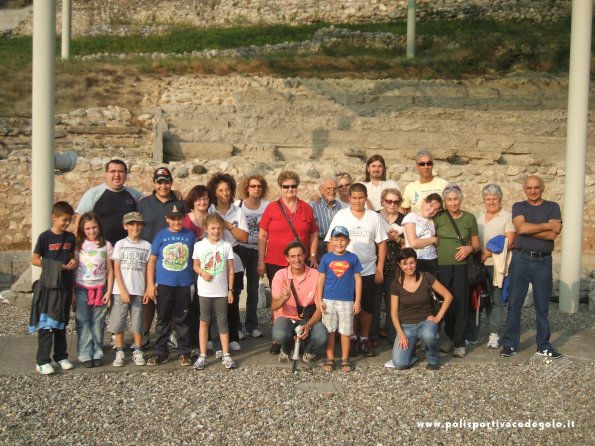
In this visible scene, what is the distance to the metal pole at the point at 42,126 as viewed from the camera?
913 centimetres

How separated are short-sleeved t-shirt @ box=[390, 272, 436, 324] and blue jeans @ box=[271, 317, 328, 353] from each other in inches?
30.3

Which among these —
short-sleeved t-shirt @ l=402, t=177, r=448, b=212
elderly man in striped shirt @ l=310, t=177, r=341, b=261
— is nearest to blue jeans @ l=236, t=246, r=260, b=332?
elderly man in striped shirt @ l=310, t=177, r=341, b=261

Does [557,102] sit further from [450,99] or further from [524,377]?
[524,377]

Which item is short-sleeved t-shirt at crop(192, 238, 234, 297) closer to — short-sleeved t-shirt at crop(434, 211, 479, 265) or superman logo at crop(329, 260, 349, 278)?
superman logo at crop(329, 260, 349, 278)

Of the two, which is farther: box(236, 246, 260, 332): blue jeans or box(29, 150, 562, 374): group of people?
box(236, 246, 260, 332): blue jeans

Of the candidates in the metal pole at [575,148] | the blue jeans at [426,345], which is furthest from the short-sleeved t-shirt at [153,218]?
the metal pole at [575,148]

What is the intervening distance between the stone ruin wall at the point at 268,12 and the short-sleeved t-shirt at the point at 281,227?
91.3 ft

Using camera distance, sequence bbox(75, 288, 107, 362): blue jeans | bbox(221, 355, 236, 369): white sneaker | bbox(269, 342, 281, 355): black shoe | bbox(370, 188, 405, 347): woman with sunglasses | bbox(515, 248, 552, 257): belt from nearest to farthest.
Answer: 1. bbox(221, 355, 236, 369): white sneaker
2. bbox(75, 288, 107, 362): blue jeans
3. bbox(269, 342, 281, 355): black shoe
4. bbox(515, 248, 552, 257): belt
5. bbox(370, 188, 405, 347): woman with sunglasses

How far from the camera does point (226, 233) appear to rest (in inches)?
287

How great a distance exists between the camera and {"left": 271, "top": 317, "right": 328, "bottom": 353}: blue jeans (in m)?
6.80

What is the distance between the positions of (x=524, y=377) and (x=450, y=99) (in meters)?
14.5

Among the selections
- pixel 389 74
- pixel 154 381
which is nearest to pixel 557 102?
pixel 389 74

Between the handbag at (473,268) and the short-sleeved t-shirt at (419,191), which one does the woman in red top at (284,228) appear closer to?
the short-sleeved t-shirt at (419,191)

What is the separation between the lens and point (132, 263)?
6.84 m
